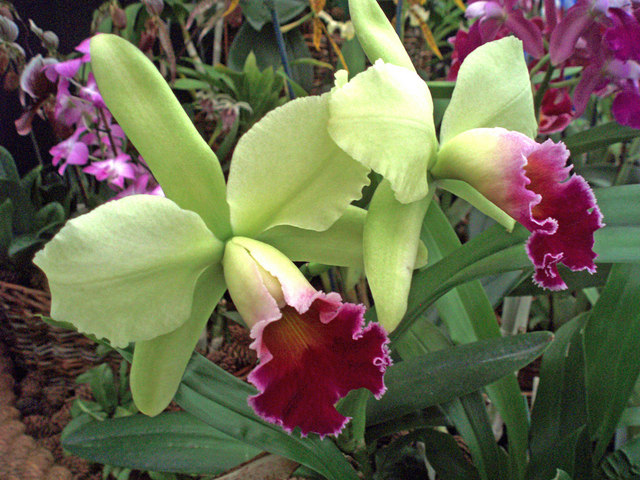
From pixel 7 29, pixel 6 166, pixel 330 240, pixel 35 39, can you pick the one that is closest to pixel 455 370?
pixel 330 240

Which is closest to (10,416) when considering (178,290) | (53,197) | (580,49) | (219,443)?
(53,197)

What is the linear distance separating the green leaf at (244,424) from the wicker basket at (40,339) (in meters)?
0.67

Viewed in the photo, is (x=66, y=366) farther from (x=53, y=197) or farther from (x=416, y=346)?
(x=416, y=346)

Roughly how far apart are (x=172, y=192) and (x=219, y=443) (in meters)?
0.40

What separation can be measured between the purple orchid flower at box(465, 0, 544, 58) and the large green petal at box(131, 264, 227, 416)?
0.57m

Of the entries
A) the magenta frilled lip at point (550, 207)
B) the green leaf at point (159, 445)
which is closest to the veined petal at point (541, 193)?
the magenta frilled lip at point (550, 207)

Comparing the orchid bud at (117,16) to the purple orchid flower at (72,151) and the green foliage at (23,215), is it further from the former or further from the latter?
the green foliage at (23,215)

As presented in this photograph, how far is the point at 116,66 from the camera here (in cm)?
44

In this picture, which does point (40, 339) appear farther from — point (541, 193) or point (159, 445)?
Answer: point (541, 193)

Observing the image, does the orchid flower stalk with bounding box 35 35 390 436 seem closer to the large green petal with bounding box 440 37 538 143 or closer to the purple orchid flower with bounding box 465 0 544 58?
the large green petal with bounding box 440 37 538 143

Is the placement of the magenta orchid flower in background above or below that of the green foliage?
above

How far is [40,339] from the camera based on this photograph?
47.3 inches

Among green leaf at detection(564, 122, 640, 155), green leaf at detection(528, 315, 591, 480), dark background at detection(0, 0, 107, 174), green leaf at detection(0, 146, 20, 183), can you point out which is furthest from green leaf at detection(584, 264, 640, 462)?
dark background at detection(0, 0, 107, 174)

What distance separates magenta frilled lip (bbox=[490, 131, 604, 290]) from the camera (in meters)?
0.44
